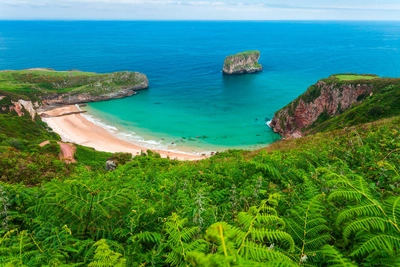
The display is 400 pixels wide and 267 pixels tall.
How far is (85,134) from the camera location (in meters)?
56.1

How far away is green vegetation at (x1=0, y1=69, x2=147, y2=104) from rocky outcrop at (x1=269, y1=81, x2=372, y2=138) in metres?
57.2

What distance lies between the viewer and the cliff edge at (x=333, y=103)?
107ft

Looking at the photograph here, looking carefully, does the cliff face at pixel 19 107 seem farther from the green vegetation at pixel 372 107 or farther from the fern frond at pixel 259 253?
the fern frond at pixel 259 253

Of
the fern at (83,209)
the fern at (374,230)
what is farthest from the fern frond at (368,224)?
the fern at (83,209)

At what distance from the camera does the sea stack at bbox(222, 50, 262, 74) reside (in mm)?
114250

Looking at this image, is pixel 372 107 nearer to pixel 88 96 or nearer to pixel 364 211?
pixel 364 211

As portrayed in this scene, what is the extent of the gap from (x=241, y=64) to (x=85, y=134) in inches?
3236

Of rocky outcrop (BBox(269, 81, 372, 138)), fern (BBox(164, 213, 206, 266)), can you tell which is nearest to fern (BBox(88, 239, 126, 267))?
fern (BBox(164, 213, 206, 266))

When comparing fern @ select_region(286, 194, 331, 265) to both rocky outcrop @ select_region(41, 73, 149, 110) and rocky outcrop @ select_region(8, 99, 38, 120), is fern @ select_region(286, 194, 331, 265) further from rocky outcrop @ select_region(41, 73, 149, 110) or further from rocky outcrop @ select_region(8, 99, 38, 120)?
rocky outcrop @ select_region(41, 73, 149, 110)

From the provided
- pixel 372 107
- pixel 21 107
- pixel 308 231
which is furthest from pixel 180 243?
pixel 21 107

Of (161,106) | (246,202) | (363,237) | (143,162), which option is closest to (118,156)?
(143,162)

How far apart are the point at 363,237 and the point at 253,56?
125 metres

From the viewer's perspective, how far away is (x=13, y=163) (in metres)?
15.9

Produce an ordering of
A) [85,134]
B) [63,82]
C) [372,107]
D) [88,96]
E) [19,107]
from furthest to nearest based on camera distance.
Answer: [63,82]
[88,96]
[85,134]
[19,107]
[372,107]
